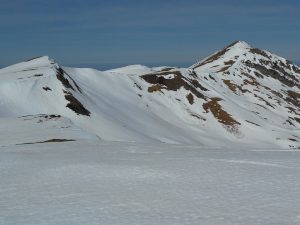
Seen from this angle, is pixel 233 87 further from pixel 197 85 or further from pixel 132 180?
pixel 132 180

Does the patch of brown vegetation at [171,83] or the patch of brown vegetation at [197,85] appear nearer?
the patch of brown vegetation at [171,83]

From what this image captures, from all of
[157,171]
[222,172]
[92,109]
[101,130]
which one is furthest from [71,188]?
[92,109]

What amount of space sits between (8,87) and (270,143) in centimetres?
5995

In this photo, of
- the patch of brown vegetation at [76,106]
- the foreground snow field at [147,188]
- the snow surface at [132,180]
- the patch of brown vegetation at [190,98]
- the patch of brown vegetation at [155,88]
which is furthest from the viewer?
the patch of brown vegetation at [155,88]

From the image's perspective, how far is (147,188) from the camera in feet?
65.7

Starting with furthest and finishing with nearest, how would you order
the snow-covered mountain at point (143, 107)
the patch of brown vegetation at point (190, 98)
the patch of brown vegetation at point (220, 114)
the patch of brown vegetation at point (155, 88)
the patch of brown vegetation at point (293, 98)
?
the patch of brown vegetation at point (293, 98)
the patch of brown vegetation at point (155, 88)
the patch of brown vegetation at point (190, 98)
the patch of brown vegetation at point (220, 114)
the snow-covered mountain at point (143, 107)

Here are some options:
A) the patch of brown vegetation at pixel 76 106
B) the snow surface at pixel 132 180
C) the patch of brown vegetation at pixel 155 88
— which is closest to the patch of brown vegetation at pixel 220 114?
the patch of brown vegetation at pixel 155 88

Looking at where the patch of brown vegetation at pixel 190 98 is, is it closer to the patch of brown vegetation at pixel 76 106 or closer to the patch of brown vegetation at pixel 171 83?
the patch of brown vegetation at pixel 171 83

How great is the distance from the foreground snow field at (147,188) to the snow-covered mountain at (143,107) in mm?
18377

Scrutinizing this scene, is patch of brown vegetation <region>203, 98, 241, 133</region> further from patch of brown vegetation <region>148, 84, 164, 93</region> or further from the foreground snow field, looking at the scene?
the foreground snow field

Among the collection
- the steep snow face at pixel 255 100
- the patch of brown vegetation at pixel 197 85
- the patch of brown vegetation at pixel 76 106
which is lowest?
the steep snow face at pixel 255 100

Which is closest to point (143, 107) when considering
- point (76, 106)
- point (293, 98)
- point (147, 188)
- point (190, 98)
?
point (190, 98)

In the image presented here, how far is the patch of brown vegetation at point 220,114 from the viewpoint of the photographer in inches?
4389

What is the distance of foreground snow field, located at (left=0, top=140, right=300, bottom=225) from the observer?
15.3 meters
